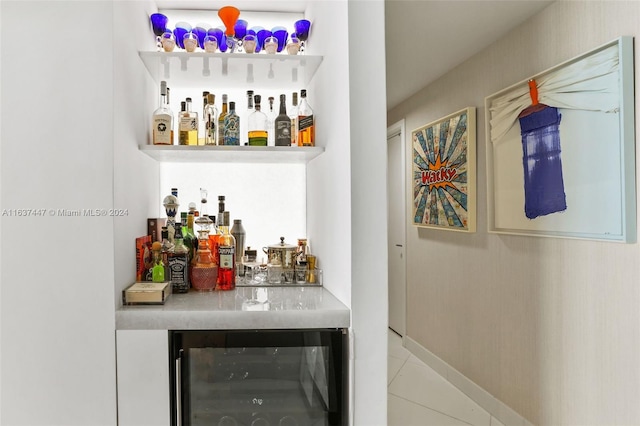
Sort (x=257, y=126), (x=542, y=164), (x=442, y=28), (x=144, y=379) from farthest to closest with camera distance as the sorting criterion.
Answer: (x=442, y=28)
(x=542, y=164)
(x=257, y=126)
(x=144, y=379)

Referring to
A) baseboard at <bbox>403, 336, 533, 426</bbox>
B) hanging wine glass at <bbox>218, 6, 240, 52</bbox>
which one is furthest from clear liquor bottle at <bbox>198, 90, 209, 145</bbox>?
baseboard at <bbox>403, 336, 533, 426</bbox>

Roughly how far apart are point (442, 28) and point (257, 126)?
1.45 meters

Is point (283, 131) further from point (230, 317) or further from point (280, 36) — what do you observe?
point (230, 317)

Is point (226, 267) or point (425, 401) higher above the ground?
point (226, 267)

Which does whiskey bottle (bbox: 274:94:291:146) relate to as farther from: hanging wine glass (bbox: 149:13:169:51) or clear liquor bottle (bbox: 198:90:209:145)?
hanging wine glass (bbox: 149:13:169:51)

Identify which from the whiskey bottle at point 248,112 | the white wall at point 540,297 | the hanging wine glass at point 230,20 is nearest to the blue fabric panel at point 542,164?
the white wall at point 540,297

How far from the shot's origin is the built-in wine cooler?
4.63 ft

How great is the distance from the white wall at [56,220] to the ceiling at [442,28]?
1627 millimetres

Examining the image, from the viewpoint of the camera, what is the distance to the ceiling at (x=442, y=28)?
227cm

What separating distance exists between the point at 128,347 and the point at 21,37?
3.72 feet

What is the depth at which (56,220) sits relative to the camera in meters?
1.40

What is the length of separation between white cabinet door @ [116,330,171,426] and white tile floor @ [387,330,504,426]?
5.73 feet

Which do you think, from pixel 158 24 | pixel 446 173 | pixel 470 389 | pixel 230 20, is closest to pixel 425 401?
pixel 470 389

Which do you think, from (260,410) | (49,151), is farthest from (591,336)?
(49,151)
